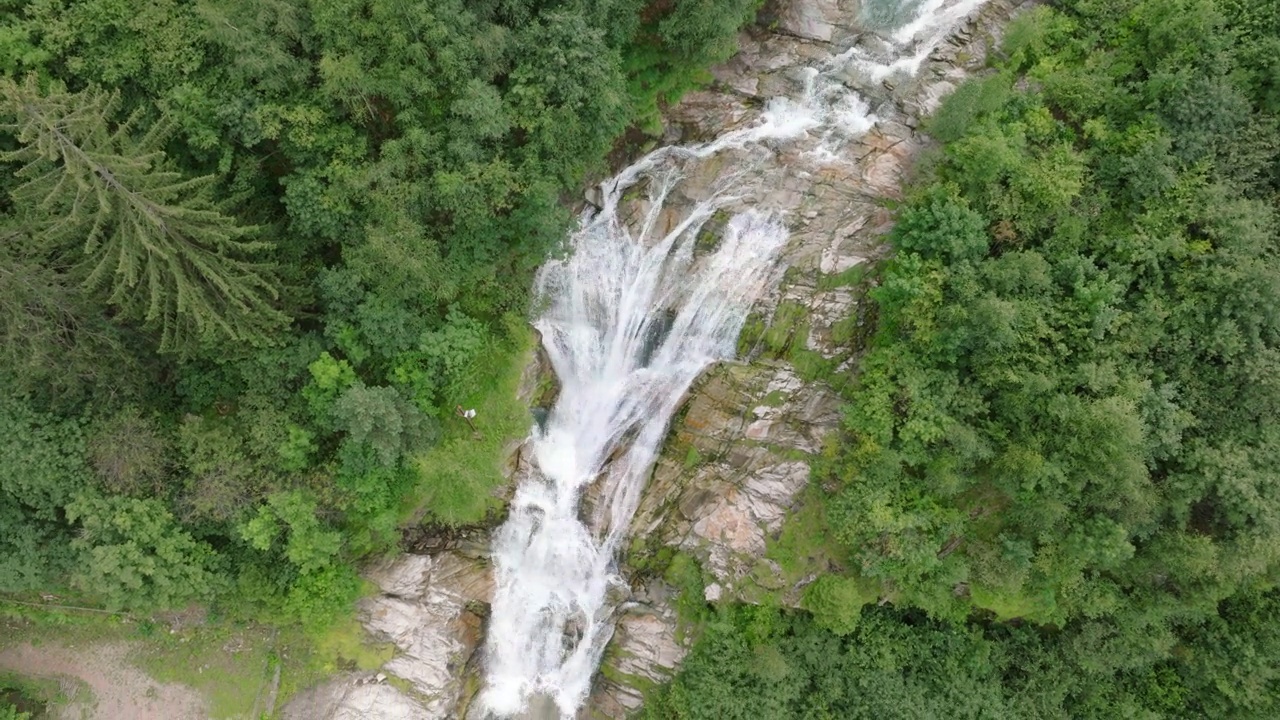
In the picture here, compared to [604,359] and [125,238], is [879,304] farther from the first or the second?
[125,238]

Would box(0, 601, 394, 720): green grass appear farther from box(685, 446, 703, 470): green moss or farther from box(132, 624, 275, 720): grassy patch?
box(685, 446, 703, 470): green moss

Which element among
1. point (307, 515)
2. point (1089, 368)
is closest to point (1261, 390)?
point (1089, 368)

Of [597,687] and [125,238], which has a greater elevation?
[125,238]

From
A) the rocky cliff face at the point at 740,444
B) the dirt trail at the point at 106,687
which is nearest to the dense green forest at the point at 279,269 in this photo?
the dirt trail at the point at 106,687

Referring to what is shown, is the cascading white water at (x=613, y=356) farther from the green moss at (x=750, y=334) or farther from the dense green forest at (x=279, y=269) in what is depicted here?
the dense green forest at (x=279, y=269)

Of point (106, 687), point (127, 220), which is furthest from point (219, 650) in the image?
point (127, 220)
